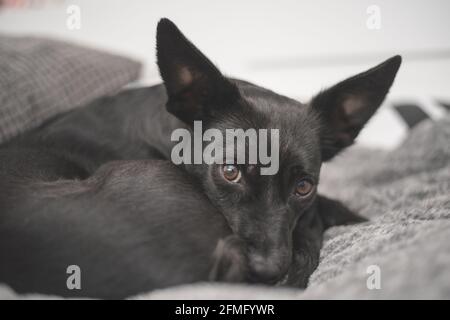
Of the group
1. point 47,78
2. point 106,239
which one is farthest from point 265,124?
point 47,78

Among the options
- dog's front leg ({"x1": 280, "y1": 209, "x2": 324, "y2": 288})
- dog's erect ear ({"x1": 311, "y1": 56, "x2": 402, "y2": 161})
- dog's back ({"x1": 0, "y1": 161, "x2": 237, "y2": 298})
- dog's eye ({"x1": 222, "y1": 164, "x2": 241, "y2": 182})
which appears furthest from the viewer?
dog's erect ear ({"x1": 311, "y1": 56, "x2": 402, "y2": 161})

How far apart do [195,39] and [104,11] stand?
0.91m

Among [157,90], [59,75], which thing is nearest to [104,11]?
[59,75]

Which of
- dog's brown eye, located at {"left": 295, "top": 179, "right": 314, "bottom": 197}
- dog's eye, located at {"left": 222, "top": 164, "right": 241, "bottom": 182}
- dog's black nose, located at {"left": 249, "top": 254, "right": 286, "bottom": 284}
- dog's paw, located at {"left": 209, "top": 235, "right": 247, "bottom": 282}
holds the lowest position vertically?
dog's black nose, located at {"left": 249, "top": 254, "right": 286, "bottom": 284}

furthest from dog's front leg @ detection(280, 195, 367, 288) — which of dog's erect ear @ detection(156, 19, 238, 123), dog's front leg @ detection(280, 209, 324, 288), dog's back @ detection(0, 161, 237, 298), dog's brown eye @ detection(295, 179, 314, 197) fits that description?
dog's erect ear @ detection(156, 19, 238, 123)

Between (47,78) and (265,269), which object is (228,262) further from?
(47,78)

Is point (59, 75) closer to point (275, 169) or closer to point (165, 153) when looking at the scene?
point (165, 153)

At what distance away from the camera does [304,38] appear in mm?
3758

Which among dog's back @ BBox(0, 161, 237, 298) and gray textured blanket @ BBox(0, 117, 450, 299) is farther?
dog's back @ BBox(0, 161, 237, 298)

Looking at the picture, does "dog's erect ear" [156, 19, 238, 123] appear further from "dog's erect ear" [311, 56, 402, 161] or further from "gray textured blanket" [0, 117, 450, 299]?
"gray textured blanket" [0, 117, 450, 299]

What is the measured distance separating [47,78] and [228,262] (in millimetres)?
1695

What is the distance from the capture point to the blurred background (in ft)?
11.6

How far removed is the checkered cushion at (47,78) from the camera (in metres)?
2.08

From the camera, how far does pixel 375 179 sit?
2.48 m
